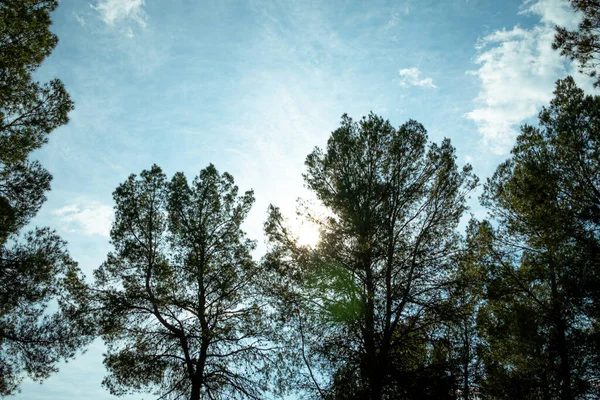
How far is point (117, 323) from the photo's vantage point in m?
12.5

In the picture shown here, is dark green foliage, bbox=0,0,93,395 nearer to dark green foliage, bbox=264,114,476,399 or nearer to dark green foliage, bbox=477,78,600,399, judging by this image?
dark green foliage, bbox=264,114,476,399

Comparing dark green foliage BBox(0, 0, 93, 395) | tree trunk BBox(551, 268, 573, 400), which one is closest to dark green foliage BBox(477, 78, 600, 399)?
tree trunk BBox(551, 268, 573, 400)

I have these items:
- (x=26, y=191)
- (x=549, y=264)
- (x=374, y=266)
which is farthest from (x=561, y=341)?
(x=26, y=191)

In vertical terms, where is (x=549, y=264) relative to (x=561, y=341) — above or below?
above

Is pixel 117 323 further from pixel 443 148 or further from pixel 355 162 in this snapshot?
pixel 443 148

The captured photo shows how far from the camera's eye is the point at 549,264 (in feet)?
39.0

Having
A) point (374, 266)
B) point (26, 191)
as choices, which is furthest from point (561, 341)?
point (26, 191)

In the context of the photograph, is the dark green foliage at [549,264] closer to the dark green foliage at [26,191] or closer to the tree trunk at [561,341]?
the tree trunk at [561,341]

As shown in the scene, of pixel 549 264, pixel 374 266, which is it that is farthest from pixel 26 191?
pixel 549 264

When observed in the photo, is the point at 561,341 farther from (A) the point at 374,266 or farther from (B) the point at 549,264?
(A) the point at 374,266

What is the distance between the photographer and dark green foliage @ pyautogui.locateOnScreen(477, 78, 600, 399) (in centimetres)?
1073

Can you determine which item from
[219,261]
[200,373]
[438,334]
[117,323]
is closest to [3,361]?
[117,323]

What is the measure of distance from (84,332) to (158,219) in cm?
443

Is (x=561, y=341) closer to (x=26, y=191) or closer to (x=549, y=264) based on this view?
(x=549, y=264)
